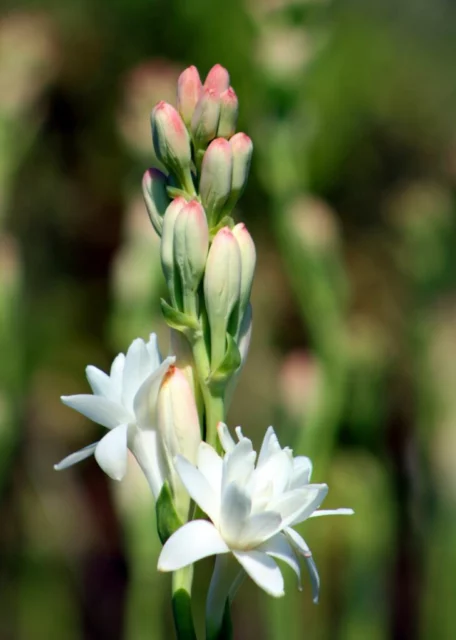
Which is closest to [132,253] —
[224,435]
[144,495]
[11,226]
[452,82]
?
[144,495]

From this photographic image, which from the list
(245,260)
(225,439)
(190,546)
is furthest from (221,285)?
(190,546)

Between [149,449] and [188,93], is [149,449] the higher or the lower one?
the lower one

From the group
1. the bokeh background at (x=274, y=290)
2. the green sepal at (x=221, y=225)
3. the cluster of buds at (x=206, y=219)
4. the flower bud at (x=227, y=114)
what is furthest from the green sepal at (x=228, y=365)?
the bokeh background at (x=274, y=290)

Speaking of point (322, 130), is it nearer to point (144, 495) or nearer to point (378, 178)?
point (378, 178)

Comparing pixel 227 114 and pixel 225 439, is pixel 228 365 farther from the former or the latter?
pixel 227 114

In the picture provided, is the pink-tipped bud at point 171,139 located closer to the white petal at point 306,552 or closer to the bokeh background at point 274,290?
the white petal at point 306,552

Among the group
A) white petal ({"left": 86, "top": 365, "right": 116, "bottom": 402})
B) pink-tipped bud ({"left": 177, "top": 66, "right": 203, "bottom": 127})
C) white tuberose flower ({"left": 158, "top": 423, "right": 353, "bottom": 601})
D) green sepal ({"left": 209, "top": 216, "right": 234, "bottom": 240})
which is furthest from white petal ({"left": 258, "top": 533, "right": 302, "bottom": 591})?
pink-tipped bud ({"left": 177, "top": 66, "right": 203, "bottom": 127})

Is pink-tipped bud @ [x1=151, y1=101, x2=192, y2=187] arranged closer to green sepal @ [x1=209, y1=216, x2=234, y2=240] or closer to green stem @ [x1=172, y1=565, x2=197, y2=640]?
green sepal @ [x1=209, y1=216, x2=234, y2=240]
